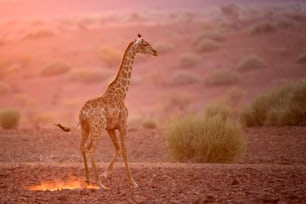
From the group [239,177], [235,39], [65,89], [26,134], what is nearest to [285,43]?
[235,39]

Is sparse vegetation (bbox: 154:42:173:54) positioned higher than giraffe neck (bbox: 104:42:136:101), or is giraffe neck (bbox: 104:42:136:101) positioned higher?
sparse vegetation (bbox: 154:42:173:54)

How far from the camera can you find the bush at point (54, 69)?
144 feet

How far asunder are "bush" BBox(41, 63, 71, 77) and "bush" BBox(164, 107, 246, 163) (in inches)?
1131

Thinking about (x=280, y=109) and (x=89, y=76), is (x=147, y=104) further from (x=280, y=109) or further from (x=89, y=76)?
(x=280, y=109)

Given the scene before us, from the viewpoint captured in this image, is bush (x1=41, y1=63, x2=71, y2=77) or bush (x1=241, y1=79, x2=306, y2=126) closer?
bush (x1=241, y1=79, x2=306, y2=126)

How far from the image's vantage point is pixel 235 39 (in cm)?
5016

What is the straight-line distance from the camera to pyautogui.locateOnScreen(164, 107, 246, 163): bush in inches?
619

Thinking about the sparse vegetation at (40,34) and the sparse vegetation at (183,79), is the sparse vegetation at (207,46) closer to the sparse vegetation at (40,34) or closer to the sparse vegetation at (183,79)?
the sparse vegetation at (183,79)

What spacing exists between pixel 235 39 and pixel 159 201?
40.7 meters

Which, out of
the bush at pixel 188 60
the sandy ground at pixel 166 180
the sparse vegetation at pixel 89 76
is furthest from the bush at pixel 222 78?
the sandy ground at pixel 166 180

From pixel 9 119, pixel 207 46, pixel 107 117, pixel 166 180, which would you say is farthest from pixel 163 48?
pixel 107 117

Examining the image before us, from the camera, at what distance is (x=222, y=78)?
1452 inches

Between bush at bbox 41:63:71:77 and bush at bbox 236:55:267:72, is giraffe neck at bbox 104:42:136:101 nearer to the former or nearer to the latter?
bush at bbox 236:55:267:72

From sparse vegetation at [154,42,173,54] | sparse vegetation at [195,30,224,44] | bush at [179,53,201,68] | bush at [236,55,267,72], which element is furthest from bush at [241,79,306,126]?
sparse vegetation at [195,30,224,44]
